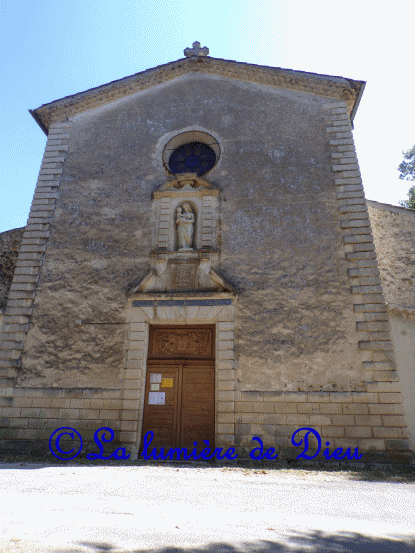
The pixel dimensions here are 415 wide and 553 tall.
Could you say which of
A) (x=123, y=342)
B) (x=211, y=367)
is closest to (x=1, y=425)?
(x=123, y=342)

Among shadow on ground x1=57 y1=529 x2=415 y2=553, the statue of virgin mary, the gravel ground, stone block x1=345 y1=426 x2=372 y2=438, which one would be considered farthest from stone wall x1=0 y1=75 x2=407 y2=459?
shadow on ground x1=57 y1=529 x2=415 y2=553

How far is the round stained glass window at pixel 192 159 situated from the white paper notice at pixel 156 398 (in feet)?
17.1

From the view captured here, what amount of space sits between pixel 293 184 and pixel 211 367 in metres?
4.43

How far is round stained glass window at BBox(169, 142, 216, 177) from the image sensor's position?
958 cm

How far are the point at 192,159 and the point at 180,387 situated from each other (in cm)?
556

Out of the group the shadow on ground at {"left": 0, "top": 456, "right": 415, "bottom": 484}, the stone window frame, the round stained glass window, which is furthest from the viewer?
the round stained glass window

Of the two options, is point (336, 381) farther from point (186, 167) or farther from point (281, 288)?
point (186, 167)

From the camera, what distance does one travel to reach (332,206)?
836 cm

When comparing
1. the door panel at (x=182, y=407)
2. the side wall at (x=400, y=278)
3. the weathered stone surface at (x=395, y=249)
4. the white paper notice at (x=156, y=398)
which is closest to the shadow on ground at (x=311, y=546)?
the side wall at (x=400, y=278)

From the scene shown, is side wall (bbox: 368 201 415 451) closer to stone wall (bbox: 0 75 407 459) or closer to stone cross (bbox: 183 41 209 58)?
stone wall (bbox: 0 75 407 459)

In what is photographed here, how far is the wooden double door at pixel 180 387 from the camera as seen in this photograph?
7297 millimetres

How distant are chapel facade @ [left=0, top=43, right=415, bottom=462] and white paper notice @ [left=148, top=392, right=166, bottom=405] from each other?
0.02 m

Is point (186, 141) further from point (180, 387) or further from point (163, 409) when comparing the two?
point (163, 409)

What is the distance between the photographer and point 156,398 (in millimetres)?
7586
